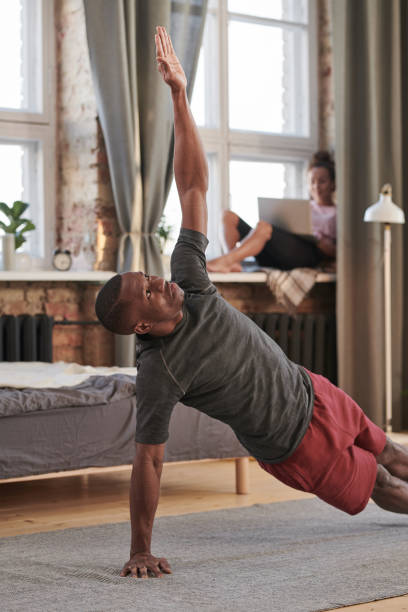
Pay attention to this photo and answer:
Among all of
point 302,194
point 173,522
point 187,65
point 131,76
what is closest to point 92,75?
point 131,76

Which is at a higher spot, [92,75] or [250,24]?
[250,24]

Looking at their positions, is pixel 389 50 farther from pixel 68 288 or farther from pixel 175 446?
pixel 175 446

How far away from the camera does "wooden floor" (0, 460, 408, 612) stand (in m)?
3.29

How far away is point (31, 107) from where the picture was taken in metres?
4.91

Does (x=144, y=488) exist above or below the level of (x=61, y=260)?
below

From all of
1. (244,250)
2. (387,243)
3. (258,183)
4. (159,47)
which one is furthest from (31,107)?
(159,47)

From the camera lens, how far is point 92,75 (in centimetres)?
457

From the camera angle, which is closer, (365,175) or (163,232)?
(163,232)

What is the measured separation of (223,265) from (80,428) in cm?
188

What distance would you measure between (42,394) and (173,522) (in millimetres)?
662

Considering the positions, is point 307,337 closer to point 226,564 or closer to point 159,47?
point 226,564

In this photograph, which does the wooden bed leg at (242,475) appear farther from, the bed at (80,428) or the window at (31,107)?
the window at (31,107)

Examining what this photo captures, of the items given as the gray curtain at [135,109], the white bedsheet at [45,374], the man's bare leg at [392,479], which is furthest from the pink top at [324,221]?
the man's bare leg at [392,479]

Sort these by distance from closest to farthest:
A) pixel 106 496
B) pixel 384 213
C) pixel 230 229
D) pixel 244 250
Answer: pixel 106 496 → pixel 384 213 → pixel 244 250 → pixel 230 229
